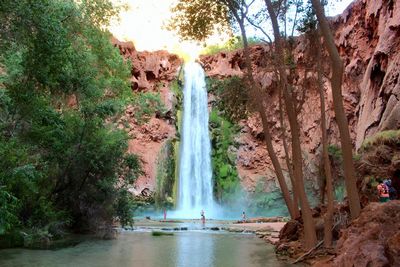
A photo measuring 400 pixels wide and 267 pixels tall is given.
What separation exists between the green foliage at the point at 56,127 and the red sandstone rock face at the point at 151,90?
54.4ft

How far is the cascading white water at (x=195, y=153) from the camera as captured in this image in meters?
37.1

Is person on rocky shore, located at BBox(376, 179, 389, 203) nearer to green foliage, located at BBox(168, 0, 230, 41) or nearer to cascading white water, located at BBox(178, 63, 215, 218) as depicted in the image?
green foliage, located at BBox(168, 0, 230, 41)

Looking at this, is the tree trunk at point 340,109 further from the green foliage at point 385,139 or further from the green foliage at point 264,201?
the green foliage at point 264,201

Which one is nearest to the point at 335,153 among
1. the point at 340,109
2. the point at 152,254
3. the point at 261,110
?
the point at 261,110

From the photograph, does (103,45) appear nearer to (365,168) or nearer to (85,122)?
(85,122)

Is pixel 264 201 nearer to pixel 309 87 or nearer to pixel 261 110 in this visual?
pixel 309 87

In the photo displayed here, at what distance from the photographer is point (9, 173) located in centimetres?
1064

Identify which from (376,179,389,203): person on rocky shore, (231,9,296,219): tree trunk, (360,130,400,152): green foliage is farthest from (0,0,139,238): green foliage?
(360,130,400,152): green foliage

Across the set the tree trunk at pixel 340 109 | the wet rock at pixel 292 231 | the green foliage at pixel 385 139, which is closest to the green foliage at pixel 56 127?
the tree trunk at pixel 340 109

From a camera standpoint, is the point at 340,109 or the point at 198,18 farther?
the point at 198,18

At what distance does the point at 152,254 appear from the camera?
531 inches

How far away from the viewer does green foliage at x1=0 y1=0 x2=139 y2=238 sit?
10.6m

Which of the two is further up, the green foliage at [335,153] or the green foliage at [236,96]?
the green foliage at [236,96]

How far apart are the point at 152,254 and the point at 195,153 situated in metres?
26.2
